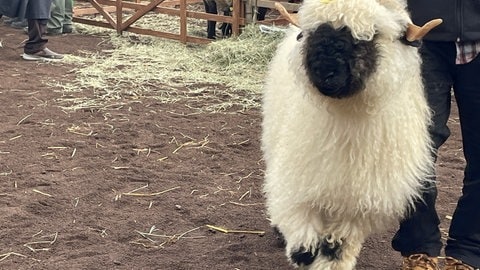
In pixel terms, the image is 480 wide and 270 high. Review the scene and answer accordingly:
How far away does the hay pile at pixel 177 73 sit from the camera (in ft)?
23.8

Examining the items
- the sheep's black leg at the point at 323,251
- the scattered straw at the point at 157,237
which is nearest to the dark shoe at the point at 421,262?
the sheep's black leg at the point at 323,251

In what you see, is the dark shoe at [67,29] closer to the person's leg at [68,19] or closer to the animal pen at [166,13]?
the person's leg at [68,19]

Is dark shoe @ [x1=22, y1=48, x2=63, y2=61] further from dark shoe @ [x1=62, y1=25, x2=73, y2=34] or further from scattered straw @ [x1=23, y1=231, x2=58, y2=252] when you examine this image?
scattered straw @ [x1=23, y1=231, x2=58, y2=252]

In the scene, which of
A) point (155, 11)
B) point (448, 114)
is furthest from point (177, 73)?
point (448, 114)

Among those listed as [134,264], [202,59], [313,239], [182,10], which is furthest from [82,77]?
[313,239]

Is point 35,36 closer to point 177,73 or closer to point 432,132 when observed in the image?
point 177,73

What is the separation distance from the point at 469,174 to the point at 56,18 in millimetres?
8227

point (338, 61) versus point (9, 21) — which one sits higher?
point (338, 61)

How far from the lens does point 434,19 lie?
3.27 metres

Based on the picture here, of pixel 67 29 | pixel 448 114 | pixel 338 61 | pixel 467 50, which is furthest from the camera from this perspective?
pixel 67 29

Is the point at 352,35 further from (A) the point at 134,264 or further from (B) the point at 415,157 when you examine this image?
(A) the point at 134,264

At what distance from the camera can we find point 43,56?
898 cm

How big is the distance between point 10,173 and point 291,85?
2.28 metres

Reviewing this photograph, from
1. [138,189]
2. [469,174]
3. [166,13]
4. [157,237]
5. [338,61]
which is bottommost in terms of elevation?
[166,13]
